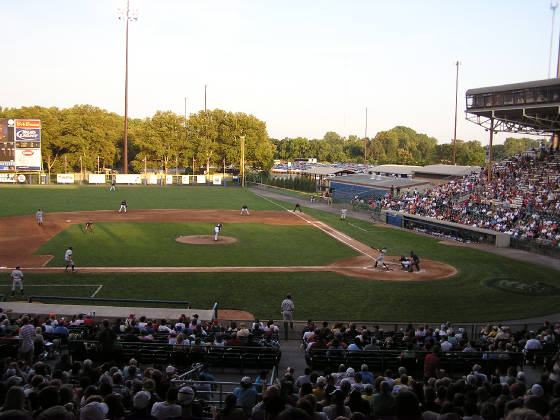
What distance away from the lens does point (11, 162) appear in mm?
68500

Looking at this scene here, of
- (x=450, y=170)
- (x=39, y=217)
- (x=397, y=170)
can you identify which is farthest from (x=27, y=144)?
(x=450, y=170)

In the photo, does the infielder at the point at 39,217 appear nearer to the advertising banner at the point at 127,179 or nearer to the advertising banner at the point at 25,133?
the advertising banner at the point at 25,133

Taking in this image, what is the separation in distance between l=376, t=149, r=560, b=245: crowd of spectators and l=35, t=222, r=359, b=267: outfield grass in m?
11.6

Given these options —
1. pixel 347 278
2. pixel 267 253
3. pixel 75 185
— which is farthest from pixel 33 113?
pixel 347 278

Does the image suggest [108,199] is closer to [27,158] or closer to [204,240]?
[27,158]

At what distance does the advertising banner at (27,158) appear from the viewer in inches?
2690

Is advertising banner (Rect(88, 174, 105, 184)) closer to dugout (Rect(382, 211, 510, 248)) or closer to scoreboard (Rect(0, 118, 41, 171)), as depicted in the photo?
scoreboard (Rect(0, 118, 41, 171))

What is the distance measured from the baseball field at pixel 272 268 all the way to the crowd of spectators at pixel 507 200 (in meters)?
4.37

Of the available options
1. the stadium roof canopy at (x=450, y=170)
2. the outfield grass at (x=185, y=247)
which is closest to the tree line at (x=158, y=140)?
the stadium roof canopy at (x=450, y=170)

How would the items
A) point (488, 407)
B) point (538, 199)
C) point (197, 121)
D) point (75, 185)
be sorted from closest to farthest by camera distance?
1. point (488, 407)
2. point (538, 199)
3. point (75, 185)
4. point (197, 121)

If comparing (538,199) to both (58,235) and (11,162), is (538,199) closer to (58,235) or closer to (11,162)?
(58,235)

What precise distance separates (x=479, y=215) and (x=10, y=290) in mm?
32159

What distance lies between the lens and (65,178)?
8256 cm

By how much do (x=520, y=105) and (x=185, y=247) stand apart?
2745cm
